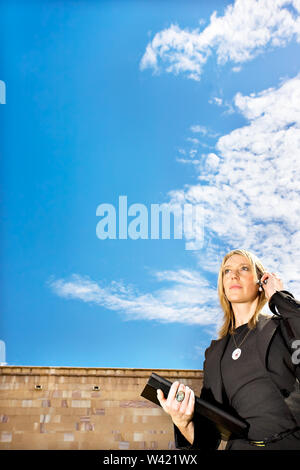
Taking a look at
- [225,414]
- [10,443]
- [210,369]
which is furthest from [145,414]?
[225,414]

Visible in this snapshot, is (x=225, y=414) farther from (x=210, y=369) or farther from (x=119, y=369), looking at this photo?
(x=119, y=369)

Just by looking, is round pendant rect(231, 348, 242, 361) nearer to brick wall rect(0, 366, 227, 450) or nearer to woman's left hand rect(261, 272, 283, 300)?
woman's left hand rect(261, 272, 283, 300)

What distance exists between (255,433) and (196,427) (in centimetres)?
40

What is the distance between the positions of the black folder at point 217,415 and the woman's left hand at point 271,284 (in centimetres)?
72

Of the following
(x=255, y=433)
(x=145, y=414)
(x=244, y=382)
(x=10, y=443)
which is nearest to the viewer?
(x=255, y=433)

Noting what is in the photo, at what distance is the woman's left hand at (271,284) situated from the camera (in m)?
2.44

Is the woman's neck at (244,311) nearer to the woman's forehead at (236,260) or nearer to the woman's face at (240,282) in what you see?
the woman's face at (240,282)

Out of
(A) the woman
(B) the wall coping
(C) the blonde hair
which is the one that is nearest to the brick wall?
(B) the wall coping

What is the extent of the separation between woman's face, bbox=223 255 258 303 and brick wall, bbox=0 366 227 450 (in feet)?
9.25

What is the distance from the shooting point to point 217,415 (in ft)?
6.98

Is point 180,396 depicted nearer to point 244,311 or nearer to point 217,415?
point 217,415

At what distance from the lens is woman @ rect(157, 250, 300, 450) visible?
2.08 meters

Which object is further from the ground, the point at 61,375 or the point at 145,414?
the point at 61,375

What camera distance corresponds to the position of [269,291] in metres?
2.45
